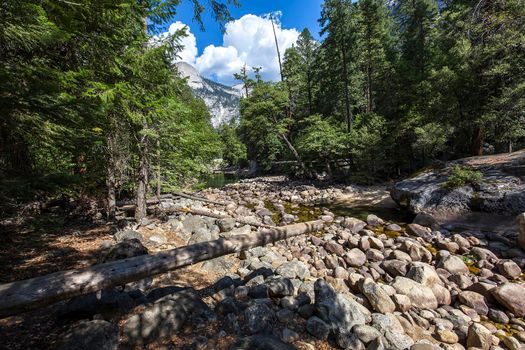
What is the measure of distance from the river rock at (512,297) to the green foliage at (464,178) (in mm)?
5338

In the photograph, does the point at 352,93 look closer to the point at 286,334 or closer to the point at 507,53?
the point at 507,53

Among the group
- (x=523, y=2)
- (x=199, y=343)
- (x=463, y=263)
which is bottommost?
(x=463, y=263)

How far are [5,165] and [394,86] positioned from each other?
1865 centimetres

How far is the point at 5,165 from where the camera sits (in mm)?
3184

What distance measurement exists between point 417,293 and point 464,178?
649cm

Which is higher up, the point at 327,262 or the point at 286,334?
the point at 286,334

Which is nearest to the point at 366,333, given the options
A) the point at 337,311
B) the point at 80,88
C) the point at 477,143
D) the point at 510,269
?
the point at 337,311

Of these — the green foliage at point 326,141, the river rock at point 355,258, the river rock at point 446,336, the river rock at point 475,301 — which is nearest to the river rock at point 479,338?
the river rock at point 446,336

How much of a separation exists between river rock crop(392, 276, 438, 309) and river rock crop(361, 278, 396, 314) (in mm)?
432

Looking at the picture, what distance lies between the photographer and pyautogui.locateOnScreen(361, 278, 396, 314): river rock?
360cm

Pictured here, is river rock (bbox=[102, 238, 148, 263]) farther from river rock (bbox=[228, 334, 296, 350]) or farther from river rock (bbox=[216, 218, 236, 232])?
river rock (bbox=[216, 218, 236, 232])

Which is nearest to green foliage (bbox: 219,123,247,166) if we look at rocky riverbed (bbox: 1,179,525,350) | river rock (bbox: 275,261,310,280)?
rocky riverbed (bbox: 1,179,525,350)

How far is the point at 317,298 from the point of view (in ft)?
10.4

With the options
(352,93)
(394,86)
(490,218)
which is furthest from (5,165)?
(352,93)
